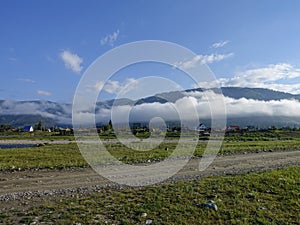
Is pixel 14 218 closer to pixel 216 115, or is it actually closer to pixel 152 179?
pixel 152 179

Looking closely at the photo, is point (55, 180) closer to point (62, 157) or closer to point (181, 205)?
point (181, 205)

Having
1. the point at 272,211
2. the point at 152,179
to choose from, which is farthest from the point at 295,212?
the point at 152,179

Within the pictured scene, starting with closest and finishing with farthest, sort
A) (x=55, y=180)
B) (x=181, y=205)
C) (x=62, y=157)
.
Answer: (x=181, y=205), (x=55, y=180), (x=62, y=157)

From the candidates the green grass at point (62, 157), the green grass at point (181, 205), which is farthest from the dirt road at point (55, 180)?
the green grass at point (62, 157)

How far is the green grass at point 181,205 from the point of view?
8.92 meters

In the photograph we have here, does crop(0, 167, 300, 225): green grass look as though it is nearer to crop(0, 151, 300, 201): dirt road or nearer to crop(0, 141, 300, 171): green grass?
crop(0, 151, 300, 201): dirt road

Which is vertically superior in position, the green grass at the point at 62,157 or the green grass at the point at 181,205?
the green grass at the point at 62,157

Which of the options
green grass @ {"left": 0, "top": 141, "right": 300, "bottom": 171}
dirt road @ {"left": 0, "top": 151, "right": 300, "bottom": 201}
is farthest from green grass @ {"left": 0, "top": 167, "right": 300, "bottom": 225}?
green grass @ {"left": 0, "top": 141, "right": 300, "bottom": 171}

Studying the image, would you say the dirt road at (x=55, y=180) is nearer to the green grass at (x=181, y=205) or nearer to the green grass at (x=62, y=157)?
the green grass at (x=181, y=205)

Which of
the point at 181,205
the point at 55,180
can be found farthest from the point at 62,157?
the point at 181,205

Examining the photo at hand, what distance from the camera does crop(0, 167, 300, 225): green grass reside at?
8922mm

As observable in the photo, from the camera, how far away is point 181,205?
399 inches

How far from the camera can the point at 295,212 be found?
992 centimetres

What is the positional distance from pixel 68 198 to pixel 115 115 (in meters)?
6.89
